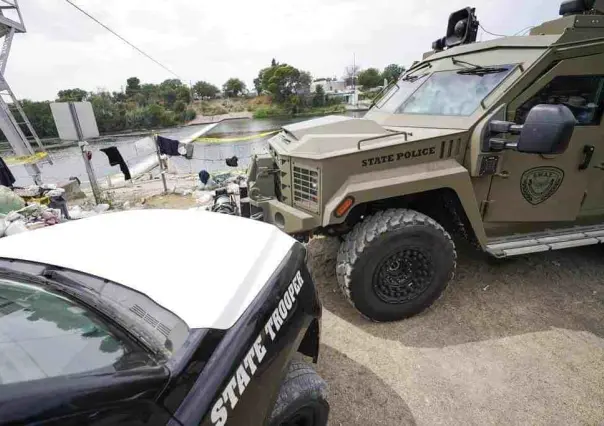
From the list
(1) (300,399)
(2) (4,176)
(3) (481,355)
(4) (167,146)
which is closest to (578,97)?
(3) (481,355)

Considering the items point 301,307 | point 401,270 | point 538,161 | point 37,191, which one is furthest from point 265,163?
point 37,191

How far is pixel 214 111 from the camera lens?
4706 centimetres

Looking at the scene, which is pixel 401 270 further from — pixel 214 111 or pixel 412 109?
pixel 214 111

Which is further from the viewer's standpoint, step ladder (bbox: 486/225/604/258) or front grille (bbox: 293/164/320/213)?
step ladder (bbox: 486/225/604/258)

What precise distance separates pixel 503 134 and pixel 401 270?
56.7 inches

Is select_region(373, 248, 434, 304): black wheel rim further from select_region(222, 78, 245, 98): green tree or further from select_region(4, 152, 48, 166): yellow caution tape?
select_region(222, 78, 245, 98): green tree

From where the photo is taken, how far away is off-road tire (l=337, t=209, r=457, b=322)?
2.65 metres

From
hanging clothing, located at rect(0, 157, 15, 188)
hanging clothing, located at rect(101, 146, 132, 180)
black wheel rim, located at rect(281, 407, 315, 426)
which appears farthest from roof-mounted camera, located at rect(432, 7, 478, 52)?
hanging clothing, located at rect(0, 157, 15, 188)

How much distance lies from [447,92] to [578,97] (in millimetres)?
1111

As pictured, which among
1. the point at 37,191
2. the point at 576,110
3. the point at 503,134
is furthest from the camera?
the point at 37,191

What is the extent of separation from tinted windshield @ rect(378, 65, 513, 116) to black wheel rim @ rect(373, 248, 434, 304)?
1.37 metres

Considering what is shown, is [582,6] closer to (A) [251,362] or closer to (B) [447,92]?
(B) [447,92]

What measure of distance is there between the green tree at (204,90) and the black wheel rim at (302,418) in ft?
207

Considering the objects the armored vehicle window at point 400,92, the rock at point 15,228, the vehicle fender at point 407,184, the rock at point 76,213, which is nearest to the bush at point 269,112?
the rock at point 76,213
